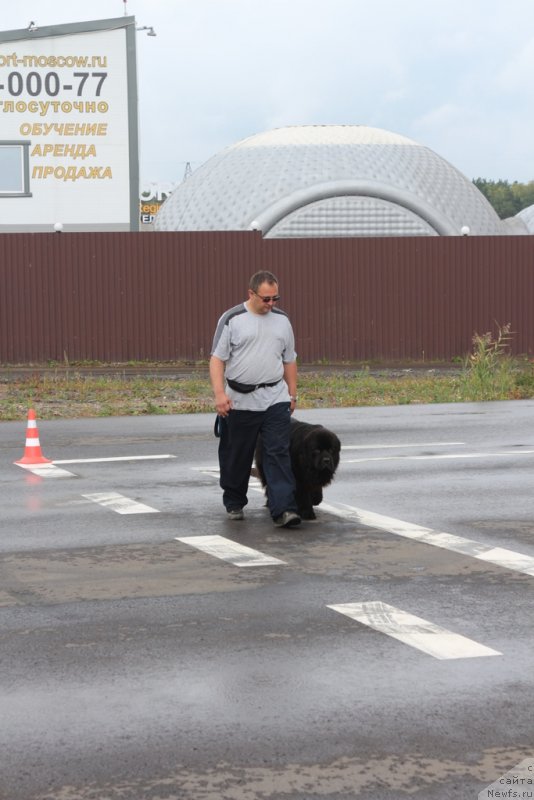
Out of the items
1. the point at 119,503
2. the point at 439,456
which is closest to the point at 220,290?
the point at 439,456

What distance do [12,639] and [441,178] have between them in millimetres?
55388

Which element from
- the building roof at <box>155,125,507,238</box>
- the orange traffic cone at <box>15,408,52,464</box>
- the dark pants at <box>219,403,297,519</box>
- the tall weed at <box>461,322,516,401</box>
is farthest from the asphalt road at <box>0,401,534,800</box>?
the building roof at <box>155,125,507,238</box>

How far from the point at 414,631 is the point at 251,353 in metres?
3.67

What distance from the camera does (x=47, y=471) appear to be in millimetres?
12852

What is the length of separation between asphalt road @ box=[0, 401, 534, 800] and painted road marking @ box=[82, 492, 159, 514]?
0.05 metres

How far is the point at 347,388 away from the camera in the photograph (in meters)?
22.9

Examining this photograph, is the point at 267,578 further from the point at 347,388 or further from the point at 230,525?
the point at 347,388

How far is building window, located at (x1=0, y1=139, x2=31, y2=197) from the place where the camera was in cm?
3741

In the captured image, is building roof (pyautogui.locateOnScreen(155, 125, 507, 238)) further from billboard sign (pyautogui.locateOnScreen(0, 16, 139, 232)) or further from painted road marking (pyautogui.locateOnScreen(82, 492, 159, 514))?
painted road marking (pyautogui.locateOnScreen(82, 492, 159, 514))

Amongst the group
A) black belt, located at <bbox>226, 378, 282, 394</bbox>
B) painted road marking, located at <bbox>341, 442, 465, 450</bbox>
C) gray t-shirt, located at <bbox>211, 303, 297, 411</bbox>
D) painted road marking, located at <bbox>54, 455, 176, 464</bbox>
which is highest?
gray t-shirt, located at <bbox>211, 303, 297, 411</bbox>

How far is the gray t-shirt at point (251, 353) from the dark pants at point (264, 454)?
86mm

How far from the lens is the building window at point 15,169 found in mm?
37406

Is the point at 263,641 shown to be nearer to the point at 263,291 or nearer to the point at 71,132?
the point at 263,291

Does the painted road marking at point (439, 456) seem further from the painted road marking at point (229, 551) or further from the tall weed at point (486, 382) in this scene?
the tall weed at point (486, 382)
